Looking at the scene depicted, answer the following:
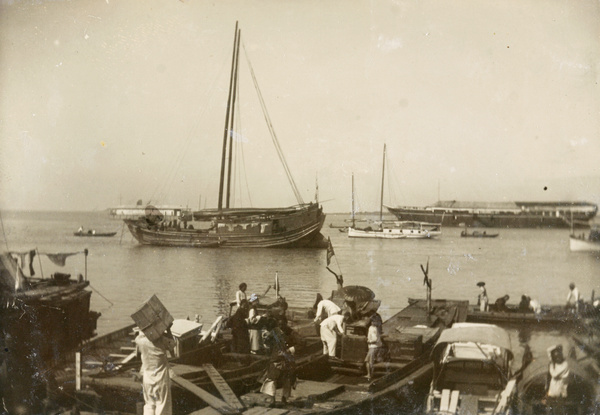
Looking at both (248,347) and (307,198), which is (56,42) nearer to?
(307,198)

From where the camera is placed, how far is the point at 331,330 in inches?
292

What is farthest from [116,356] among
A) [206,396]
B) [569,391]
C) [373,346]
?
[569,391]

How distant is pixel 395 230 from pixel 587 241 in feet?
7.43

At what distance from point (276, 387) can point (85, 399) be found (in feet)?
7.65

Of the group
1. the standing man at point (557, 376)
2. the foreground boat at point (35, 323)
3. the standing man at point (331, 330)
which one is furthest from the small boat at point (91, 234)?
the standing man at point (557, 376)

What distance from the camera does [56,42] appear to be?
8.09 metres

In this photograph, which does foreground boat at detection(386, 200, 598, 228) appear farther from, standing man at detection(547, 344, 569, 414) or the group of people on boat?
standing man at detection(547, 344, 569, 414)

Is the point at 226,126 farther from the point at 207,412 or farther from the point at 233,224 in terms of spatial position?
the point at 207,412

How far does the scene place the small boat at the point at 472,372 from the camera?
6449 mm

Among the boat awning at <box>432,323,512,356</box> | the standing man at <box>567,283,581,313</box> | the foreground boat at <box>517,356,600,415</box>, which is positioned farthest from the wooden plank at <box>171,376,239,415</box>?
the standing man at <box>567,283,581,313</box>

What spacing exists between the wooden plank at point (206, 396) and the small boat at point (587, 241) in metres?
4.23

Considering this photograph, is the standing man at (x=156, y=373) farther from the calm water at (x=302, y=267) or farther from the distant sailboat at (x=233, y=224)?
the distant sailboat at (x=233, y=224)

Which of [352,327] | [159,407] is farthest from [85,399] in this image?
[352,327]

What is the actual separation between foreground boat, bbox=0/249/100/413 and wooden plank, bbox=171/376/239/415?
211 cm
